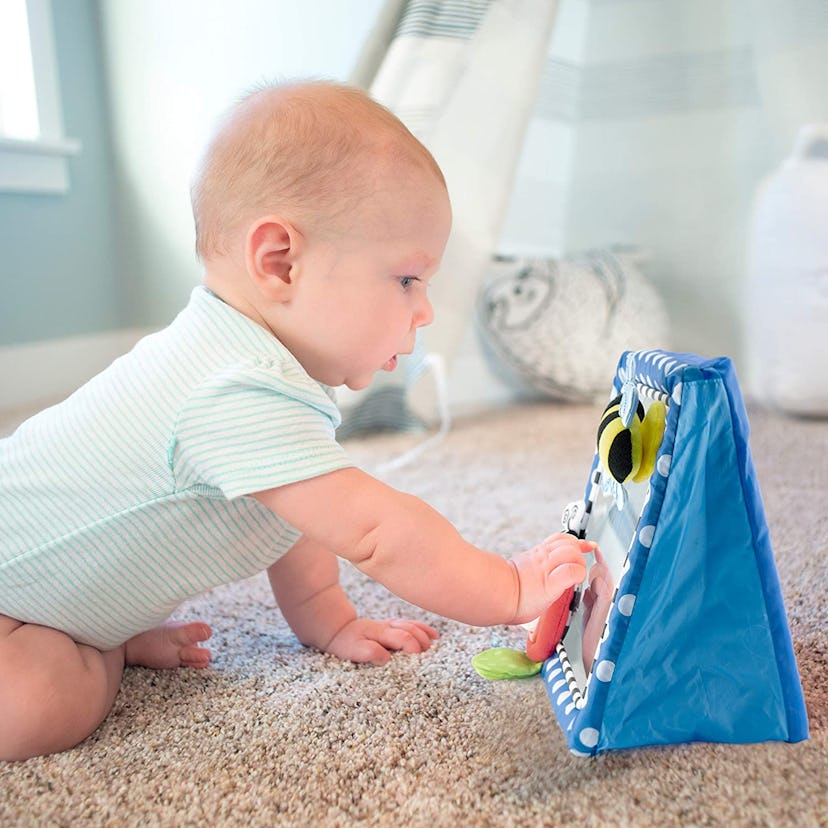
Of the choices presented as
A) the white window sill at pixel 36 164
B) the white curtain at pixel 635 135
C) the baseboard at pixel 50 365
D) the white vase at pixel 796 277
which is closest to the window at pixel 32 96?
the white window sill at pixel 36 164

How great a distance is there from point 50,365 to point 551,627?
151cm

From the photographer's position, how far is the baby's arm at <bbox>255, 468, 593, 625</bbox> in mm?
603

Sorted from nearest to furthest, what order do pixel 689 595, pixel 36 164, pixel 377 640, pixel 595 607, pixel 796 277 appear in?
pixel 689 595 < pixel 595 607 < pixel 377 640 < pixel 796 277 < pixel 36 164

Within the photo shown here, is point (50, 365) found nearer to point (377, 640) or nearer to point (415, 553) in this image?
point (377, 640)

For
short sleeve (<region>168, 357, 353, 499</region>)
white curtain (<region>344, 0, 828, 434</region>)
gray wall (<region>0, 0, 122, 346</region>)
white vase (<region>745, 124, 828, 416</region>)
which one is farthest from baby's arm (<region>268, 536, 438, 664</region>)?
gray wall (<region>0, 0, 122, 346</region>)

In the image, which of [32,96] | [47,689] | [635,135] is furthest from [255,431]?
[635,135]

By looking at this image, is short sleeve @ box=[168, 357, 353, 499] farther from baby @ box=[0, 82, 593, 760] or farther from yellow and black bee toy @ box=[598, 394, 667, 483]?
yellow and black bee toy @ box=[598, 394, 667, 483]

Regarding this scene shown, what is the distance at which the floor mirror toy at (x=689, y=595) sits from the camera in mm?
543

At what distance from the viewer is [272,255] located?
2.13 feet

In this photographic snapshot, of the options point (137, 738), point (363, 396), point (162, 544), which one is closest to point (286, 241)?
point (162, 544)

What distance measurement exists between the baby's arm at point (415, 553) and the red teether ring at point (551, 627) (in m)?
0.07

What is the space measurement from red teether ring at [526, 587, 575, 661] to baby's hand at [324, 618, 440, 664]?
111 millimetres

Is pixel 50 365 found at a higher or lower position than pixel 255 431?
lower

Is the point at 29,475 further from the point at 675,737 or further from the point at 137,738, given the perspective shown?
the point at 675,737
